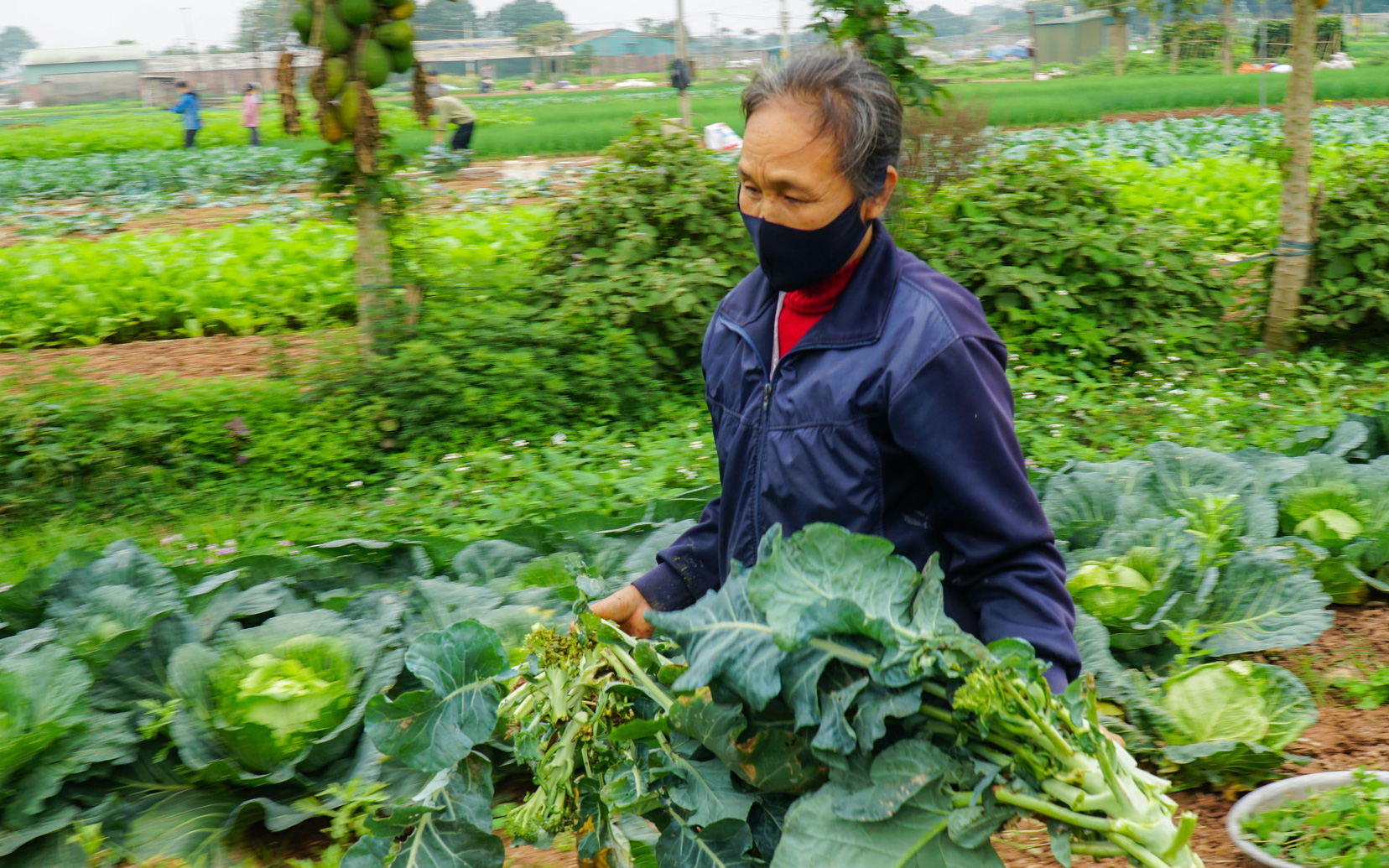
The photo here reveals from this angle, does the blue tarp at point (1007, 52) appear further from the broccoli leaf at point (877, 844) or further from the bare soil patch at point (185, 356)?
the broccoli leaf at point (877, 844)

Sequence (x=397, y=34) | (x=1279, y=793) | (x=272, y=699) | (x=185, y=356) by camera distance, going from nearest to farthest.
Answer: (x=1279, y=793)
(x=272, y=699)
(x=397, y=34)
(x=185, y=356)

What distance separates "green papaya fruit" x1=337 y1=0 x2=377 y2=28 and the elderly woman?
145 inches

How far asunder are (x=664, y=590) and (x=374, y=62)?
3.75 m

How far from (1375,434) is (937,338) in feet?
10.7

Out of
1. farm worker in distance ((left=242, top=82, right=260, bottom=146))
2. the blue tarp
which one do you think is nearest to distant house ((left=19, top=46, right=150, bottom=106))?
farm worker in distance ((left=242, top=82, right=260, bottom=146))

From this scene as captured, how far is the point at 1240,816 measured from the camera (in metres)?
2.06

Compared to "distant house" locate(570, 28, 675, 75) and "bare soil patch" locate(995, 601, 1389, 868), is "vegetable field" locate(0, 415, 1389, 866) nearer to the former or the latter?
"bare soil patch" locate(995, 601, 1389, 868)

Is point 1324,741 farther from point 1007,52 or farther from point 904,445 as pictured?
point 1007,52

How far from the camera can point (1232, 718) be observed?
2373 millimetres

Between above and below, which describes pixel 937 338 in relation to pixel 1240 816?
above

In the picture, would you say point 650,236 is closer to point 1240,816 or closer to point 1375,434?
point 1375,434

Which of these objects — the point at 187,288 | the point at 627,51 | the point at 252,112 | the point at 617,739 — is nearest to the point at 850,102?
the point at 617,739

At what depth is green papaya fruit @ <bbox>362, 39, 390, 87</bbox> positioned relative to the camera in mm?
4684

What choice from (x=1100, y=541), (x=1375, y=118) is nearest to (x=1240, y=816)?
(x=1100, y=541)
